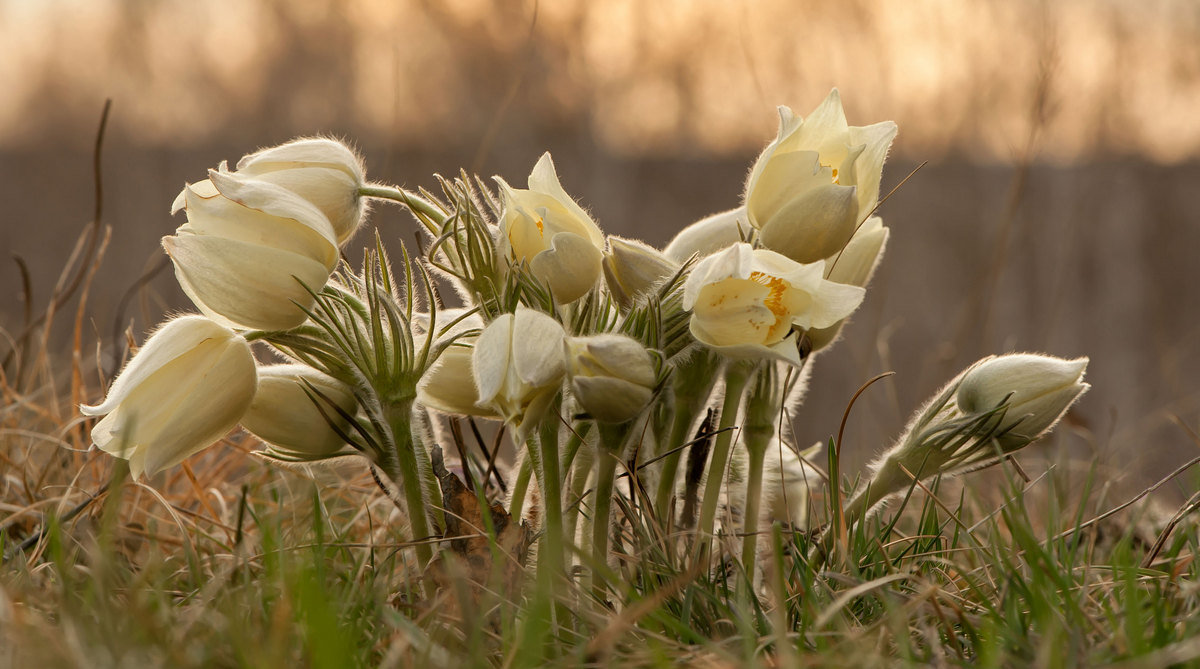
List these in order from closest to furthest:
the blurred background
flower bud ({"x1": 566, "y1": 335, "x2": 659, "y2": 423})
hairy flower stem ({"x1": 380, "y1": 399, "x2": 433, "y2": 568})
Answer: flower bud ({"x1": 566, "y1": 335, "x2": 659, "y2": 423})
hairy flower stem ({"x1": 380, "y1": 399, "x2": 433, "y2": 568})
the blurred background

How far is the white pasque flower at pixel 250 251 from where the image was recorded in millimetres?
755

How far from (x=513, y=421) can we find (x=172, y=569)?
1.77ft

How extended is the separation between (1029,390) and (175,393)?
0.69 metres

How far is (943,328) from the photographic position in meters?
4.74

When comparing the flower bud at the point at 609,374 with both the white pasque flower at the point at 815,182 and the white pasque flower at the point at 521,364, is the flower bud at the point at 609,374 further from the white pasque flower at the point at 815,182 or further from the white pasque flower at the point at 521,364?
the white pasque flower at the point at 815,182

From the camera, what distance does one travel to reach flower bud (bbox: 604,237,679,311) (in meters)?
0.78

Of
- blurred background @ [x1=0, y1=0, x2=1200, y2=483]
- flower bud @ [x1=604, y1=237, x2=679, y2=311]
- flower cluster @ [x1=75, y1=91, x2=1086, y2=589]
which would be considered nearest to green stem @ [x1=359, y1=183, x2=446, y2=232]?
flower cluster @ [x1=75, y1=91, x2=1086, y2=589]

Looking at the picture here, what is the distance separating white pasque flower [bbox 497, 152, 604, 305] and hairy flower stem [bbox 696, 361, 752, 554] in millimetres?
163

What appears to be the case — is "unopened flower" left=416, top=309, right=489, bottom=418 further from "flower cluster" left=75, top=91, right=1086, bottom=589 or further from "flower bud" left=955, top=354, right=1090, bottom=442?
"flower bud" left=955, top=354, right=1090, bottom=442

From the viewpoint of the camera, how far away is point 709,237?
0.89 m

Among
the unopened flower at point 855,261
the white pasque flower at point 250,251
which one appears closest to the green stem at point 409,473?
the white pasque flower at point 250,251

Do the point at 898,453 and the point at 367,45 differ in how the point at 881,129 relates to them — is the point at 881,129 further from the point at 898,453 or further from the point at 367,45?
the point at 367,45

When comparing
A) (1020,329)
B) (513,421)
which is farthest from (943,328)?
(513,421)

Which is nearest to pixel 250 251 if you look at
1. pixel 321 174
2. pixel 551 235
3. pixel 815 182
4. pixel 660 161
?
pixel 321 174
